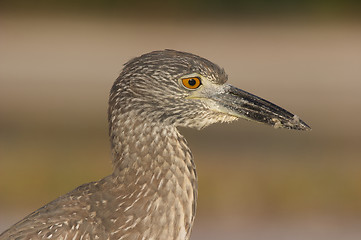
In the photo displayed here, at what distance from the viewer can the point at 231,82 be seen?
24219mm

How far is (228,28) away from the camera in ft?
113

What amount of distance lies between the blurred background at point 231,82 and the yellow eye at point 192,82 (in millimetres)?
6807

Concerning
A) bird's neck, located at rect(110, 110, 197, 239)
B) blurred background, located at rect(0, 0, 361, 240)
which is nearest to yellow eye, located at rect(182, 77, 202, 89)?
bird's neck, located at rect(110, 110, 197, 239)

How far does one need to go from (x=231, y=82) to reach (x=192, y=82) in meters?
17.5

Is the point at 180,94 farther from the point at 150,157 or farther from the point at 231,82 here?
the point at 231,82

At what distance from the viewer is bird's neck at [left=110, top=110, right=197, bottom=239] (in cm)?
672

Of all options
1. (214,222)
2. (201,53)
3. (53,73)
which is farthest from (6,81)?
(214,222)

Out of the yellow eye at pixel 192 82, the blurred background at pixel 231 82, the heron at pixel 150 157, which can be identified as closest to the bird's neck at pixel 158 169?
the heron at pixel 150 157

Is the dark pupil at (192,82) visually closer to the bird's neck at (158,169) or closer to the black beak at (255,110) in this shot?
the black beak at (255,110)

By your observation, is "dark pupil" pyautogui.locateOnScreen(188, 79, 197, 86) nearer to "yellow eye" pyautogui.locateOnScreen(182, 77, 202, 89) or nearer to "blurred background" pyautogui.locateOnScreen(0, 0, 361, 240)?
"yellow eye" pyautogui.locateOnScreen(182, 77, 202, 89)

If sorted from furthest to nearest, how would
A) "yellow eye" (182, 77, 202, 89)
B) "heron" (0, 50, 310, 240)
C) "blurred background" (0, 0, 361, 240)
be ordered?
"blurred background" (0, 0, 361, 240) → "yellow eye" (182, 77, 202, 89) → "heron" (0, 50, 310, 240)

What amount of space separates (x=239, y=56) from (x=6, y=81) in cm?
869

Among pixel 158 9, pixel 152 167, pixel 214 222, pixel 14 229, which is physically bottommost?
pixel 214 222

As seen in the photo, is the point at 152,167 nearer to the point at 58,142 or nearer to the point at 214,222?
the point at 214,222
